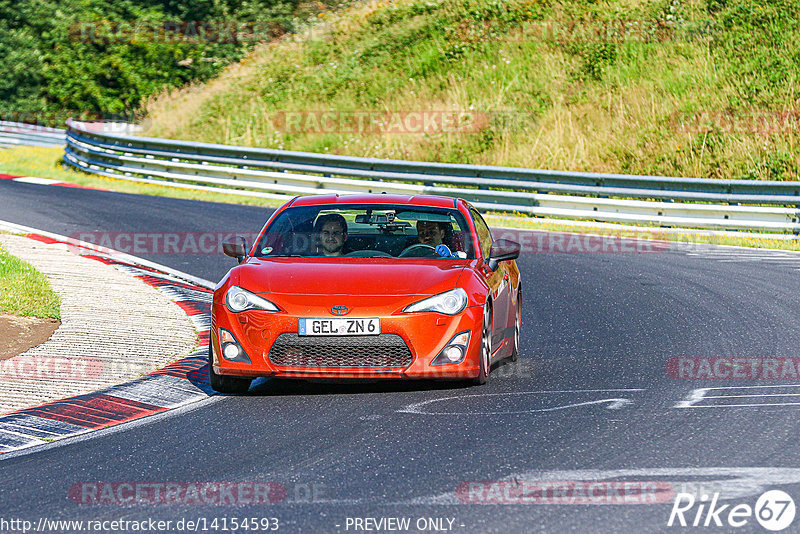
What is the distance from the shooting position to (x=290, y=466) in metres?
5.90

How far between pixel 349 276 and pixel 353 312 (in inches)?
19.9

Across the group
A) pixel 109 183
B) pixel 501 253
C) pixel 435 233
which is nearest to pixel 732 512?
pixel 501 253

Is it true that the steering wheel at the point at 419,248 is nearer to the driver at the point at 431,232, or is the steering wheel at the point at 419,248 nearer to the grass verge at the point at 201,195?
the driver at the point at 431,232

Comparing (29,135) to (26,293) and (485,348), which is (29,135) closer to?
(26,293)

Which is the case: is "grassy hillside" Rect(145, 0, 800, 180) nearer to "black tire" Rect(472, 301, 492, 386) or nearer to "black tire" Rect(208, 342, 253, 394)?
"black tire" Rect(472, 301, 492, 386)

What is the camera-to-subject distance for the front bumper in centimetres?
750

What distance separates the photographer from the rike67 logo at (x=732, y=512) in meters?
4.82

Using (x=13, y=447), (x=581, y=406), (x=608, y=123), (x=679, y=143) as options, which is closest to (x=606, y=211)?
(x=679, y=143)

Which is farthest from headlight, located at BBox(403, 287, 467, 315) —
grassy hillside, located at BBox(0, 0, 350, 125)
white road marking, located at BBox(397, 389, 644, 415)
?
grassy hillside, located at BBox(0, 0, 350, 125)

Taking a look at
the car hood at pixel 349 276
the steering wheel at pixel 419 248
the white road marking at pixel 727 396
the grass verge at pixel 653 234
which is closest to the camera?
the white road marking at pixel 727 396

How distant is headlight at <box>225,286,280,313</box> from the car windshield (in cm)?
87

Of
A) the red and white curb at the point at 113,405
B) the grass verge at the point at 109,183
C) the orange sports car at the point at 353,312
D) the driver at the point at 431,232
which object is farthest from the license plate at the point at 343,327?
the grass verge at the point at 109,183

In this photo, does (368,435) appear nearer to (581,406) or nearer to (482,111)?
(581,406)

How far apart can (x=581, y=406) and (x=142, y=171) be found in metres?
21.3
